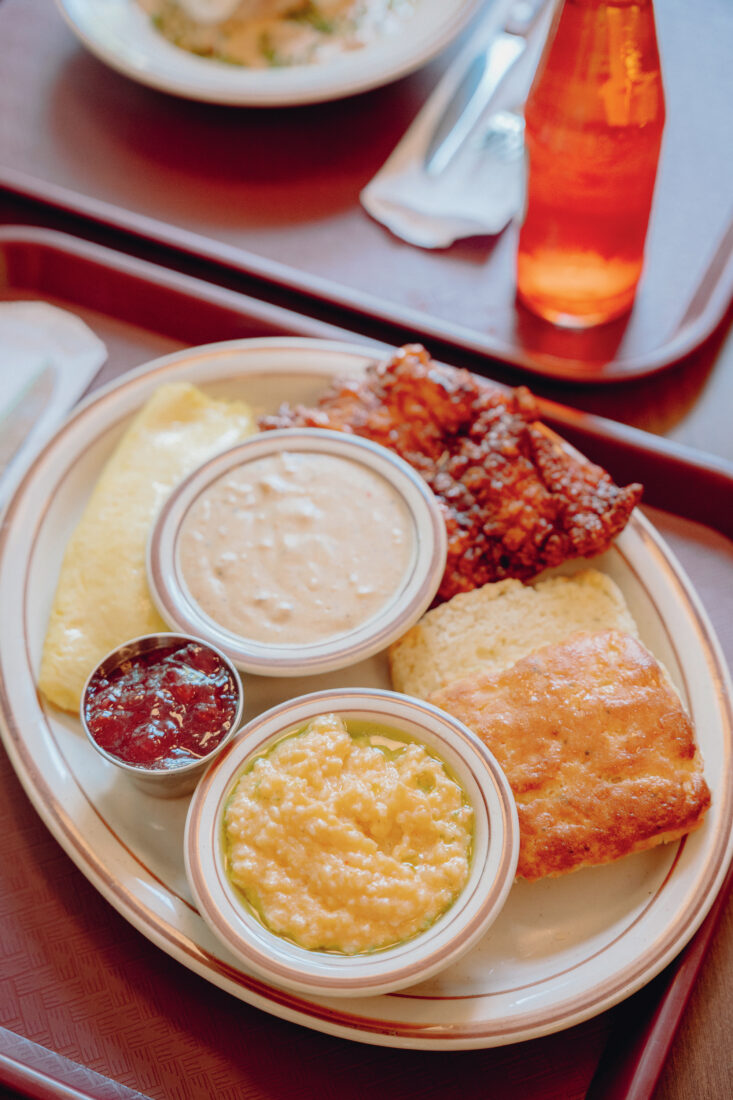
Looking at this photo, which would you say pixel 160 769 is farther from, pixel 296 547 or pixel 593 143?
pixel 593 143

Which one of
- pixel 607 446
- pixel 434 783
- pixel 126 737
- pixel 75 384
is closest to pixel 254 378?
pixel 75 384

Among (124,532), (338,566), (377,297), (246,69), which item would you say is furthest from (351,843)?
(246,69)

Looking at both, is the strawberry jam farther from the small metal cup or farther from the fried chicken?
the fried chicken

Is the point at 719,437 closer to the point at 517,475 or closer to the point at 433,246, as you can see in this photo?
the point at 517,475

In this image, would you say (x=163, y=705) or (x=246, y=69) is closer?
(x=163, y=705)

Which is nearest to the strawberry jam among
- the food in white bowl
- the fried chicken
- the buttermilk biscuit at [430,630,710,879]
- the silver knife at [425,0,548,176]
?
the buttermilk biscuit at [430,630,710,879]

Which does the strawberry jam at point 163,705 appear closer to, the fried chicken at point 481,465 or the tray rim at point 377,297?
the fried chicken at point 481,465
